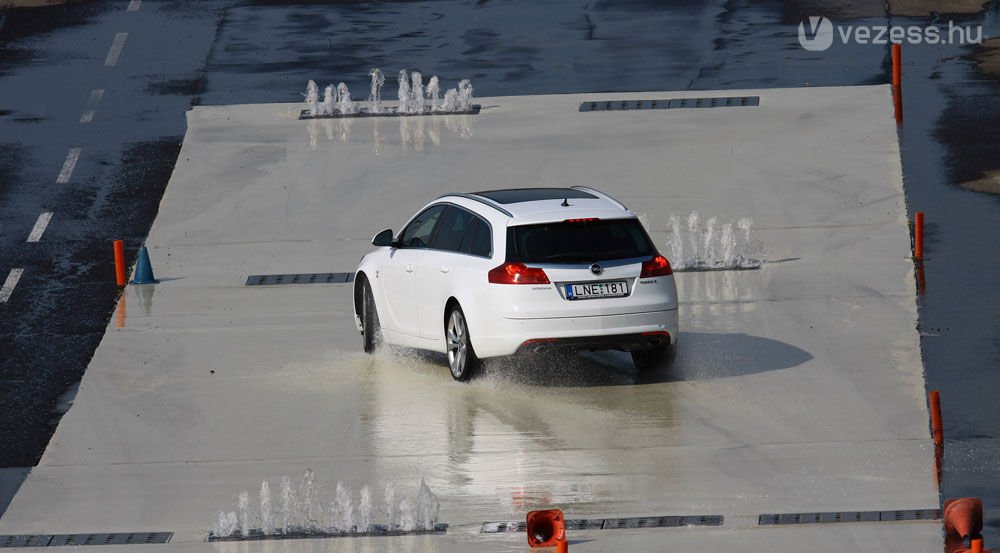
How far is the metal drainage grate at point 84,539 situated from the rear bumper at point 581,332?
392 centimetres

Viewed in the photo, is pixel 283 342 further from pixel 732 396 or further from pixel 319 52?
pixel 319 52

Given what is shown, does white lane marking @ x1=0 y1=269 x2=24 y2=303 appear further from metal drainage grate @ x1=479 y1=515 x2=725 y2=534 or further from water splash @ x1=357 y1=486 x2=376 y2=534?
metal drainage grate @ x1=479 y1=515 x2=725 y2=534

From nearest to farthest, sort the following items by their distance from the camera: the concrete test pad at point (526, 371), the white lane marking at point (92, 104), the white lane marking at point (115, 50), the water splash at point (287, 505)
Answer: the water splash at point (287, 505) < the concrete test pad at point (526, 371) < the white lane marking at point (92, 104) < the white lane marking at point (115, 50)

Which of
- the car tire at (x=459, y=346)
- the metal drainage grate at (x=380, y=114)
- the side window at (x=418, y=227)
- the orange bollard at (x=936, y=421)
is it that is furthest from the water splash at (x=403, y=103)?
the orange bollard at (x=936, y=421)

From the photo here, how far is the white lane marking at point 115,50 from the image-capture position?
101 feet

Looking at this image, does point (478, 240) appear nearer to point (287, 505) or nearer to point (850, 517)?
point (287, 505)

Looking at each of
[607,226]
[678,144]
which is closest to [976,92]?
[678,144]

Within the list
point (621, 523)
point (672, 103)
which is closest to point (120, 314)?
point (621, 523)

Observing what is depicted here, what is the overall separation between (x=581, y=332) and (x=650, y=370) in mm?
1087

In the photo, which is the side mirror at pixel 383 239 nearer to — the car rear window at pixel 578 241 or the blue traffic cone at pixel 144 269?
the car rear window at pixel 578 241

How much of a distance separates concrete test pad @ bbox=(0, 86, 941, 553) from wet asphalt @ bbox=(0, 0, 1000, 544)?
42 centimetres

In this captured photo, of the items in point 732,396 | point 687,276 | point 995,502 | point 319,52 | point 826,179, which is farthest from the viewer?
point 319,52

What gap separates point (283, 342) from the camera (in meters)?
17.4

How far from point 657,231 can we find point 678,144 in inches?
143
